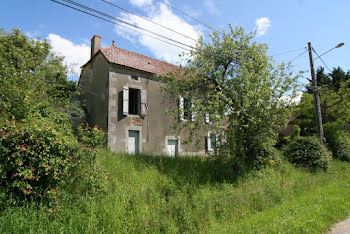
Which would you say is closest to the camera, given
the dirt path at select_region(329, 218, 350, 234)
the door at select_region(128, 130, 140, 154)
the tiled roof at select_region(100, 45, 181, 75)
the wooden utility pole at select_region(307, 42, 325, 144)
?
the dirt path at select_region(329, 218, 350, 234)

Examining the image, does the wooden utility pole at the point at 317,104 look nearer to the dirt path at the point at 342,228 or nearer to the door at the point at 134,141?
the dirt path at the point at 342,228

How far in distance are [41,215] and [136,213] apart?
6.14ft

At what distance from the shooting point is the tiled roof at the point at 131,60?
45.7 ft

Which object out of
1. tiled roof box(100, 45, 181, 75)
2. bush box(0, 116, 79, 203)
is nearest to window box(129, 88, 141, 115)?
tiled roof box(100, 45, 181, 75)

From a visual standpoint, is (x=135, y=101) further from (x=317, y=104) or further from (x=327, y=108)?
(x=327, y=108)

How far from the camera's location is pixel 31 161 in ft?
14.1

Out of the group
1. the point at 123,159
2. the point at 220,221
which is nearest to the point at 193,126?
the point at 123,159

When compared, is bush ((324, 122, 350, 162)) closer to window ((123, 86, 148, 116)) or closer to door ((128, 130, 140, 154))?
A: window ((123, 86, 148, 116))

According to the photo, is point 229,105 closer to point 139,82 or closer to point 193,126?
point 193,126

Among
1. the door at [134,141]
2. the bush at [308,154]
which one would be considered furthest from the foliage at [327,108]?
the door at [134,141]

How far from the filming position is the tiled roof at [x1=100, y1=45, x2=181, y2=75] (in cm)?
1394

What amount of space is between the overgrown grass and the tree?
1336 mm

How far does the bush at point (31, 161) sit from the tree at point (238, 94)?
537 centimetres

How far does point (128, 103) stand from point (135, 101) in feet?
2.20
